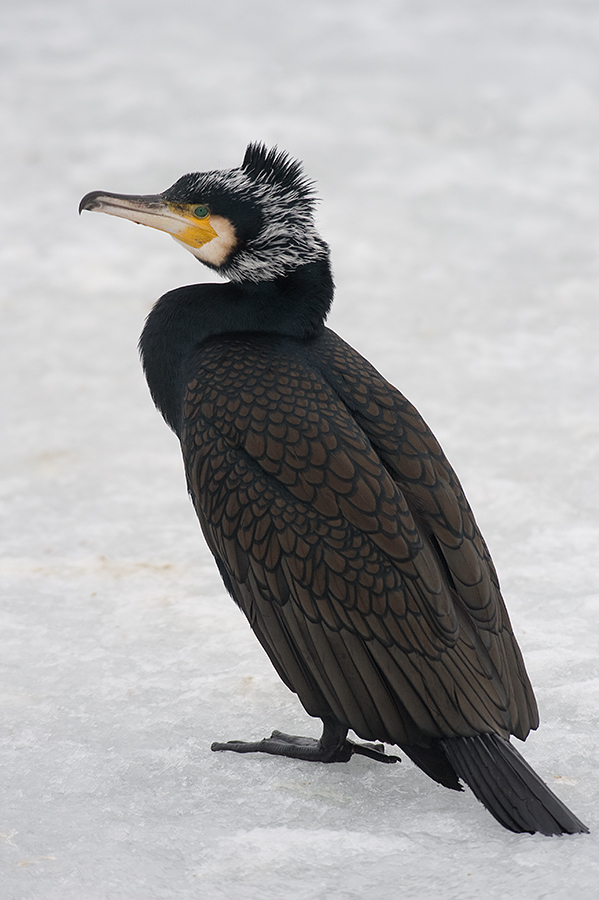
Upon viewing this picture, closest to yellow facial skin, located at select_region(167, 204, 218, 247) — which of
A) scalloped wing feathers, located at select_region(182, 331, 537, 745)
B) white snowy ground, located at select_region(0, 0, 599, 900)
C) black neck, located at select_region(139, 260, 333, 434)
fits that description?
black neck, located at select_region(139, 260, 333, 434)

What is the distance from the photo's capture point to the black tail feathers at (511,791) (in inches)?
112

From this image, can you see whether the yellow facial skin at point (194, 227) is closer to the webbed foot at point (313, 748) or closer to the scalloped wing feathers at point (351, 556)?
the scalloped wing feathers at point (351, 556)

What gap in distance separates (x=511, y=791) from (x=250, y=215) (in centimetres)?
204

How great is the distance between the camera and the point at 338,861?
2.89m

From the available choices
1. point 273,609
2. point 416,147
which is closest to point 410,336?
point 416,147

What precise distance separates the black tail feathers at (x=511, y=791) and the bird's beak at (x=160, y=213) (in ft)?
6.37

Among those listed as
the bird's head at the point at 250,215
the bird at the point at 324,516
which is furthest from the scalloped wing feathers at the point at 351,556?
the bird's head at the point at 250,215

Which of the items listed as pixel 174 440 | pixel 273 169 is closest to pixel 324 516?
pixel 273 169

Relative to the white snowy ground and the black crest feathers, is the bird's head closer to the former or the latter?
the black crest feathers

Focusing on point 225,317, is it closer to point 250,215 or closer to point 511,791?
point 250,215

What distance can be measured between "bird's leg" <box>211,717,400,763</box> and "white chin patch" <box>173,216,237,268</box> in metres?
1.63

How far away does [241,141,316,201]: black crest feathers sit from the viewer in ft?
11.4

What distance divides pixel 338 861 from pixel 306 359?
63.2 inches

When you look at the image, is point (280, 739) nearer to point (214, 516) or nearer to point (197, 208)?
point (214, 516)
